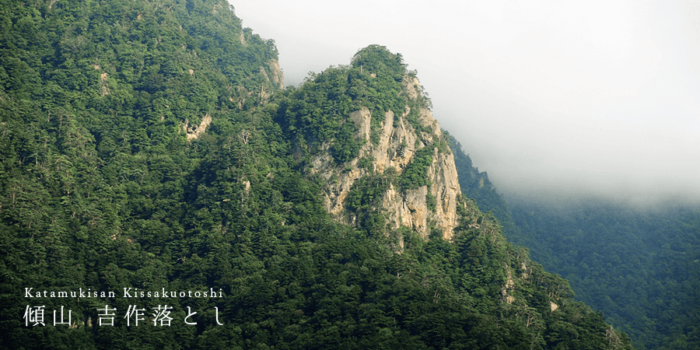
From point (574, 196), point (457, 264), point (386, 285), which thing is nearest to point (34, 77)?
point (386, 285)

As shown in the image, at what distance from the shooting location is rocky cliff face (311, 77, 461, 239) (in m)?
94.0

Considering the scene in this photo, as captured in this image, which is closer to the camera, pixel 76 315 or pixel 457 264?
pixel 76 315

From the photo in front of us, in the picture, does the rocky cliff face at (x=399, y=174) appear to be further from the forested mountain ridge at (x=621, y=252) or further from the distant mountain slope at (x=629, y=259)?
the distant mountain slope at (x=629, y=259)

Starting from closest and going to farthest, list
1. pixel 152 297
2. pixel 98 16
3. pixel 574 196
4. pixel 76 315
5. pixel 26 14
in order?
pixel 76 315, pixel 152 297, pixel 26 14, pixel 98 16, pixel 574 196

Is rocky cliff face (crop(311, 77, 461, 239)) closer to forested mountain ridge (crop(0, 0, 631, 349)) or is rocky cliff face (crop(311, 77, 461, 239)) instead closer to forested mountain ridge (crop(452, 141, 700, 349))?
forested mountain ridge (crop(0, 0, 631, 349))

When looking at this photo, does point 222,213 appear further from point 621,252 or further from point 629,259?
point 621,252

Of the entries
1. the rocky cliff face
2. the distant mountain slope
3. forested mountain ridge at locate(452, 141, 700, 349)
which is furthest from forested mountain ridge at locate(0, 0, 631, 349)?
the distant mountain slope

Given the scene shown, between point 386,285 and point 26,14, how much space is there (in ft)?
223

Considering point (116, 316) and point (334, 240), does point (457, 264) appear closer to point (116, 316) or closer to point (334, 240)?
point (334, 240)

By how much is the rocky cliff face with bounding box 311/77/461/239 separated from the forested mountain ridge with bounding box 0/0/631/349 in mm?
408

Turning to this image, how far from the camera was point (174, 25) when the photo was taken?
11844 centimetres

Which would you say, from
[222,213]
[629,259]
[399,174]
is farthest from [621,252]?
[222,213]

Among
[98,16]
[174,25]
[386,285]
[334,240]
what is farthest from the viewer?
[174,25]

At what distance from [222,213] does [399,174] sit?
2804cm
